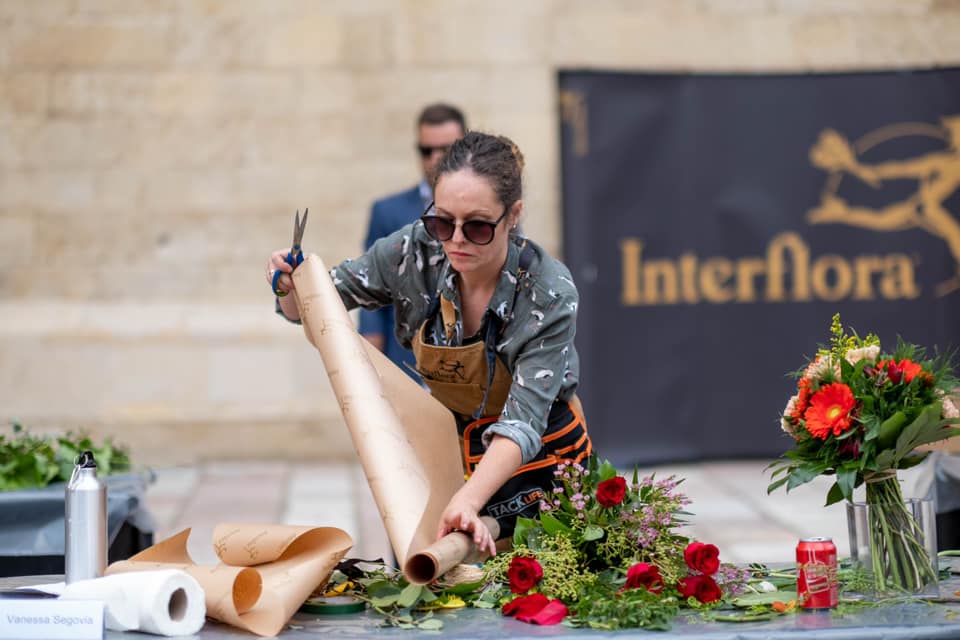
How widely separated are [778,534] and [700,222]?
250 centimetres

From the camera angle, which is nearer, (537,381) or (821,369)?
(821,369)

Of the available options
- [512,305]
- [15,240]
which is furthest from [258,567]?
[15,240]

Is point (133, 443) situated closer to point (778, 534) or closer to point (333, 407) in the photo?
point (333, 407)

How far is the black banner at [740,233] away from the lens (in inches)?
295

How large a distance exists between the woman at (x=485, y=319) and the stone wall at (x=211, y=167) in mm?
4682

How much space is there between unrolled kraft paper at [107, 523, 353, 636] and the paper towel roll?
46 millimetres

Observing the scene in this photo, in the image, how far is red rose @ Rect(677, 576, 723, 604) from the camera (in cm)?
232

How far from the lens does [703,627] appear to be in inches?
86.4

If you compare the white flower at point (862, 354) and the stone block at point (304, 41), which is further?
the stone block at point (304, 41)

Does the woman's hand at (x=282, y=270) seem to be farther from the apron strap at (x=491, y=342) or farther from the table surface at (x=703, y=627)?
the table surface at (x=703, y=627)

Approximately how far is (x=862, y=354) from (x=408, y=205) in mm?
2457

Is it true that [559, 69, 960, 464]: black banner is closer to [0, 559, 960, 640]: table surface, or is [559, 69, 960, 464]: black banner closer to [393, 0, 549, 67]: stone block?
[393, 0, 549, 67]: stone block

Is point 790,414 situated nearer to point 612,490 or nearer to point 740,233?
point 612,490

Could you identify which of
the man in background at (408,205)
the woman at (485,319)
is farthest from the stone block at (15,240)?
the woman at (485,319)
